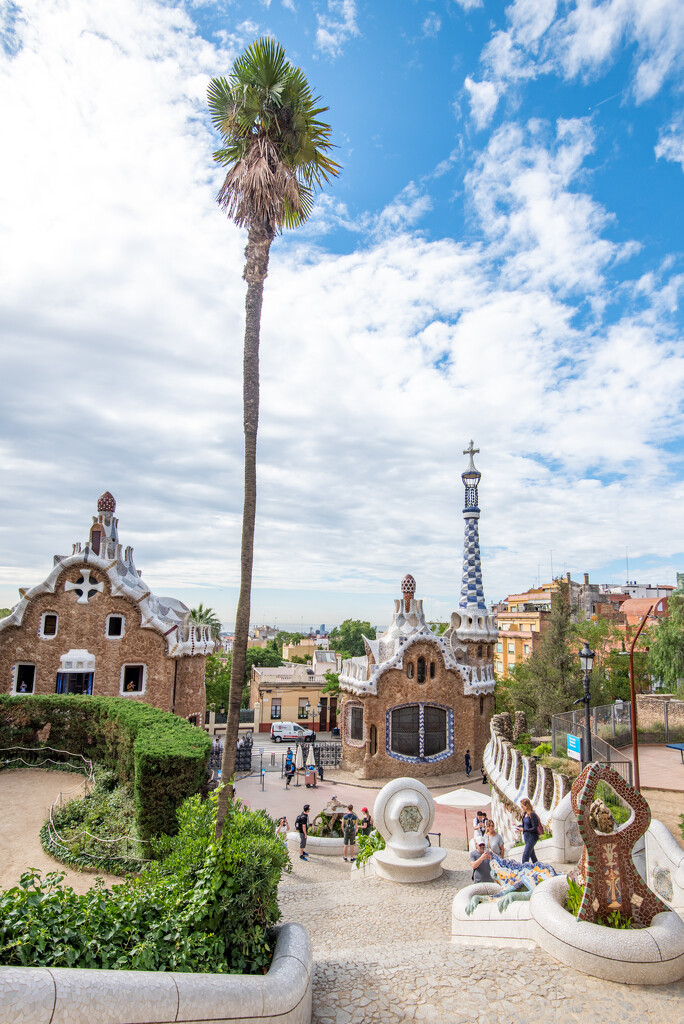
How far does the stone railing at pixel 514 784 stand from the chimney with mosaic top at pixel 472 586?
7.80m

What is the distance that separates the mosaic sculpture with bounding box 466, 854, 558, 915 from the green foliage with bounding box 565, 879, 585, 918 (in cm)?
73

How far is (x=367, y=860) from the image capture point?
13.3 metres

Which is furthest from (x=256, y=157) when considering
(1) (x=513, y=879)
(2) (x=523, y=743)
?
(2) (x=523, y=743)

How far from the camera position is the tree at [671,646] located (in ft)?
84.5

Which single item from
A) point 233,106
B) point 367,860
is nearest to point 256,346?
point 233,106

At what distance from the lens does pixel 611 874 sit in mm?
6934

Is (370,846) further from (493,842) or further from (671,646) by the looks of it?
(671,646)

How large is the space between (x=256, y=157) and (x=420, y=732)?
973 inches

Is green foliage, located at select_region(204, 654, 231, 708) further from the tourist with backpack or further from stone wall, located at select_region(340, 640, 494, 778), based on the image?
the tourist with backpack

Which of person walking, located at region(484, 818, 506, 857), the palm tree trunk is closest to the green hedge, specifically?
the palm tree trunk

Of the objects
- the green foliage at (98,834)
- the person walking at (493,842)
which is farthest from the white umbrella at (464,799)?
the green foliage at (98,834)

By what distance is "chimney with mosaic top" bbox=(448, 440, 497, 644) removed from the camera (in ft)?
103

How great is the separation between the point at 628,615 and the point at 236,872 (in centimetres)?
5762

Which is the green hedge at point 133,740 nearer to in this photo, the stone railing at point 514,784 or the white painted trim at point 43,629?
the white painted trim at point 43,629
